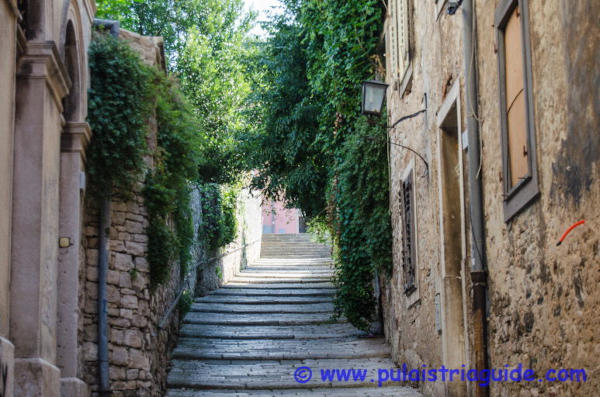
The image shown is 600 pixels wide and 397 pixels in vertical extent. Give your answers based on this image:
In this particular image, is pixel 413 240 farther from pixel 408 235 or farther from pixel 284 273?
pixel 284 273

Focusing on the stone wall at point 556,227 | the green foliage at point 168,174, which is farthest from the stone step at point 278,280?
the stone wall at point 556,227

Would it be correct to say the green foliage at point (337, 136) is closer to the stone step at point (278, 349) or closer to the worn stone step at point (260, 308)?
the stone step at point (278, 349)

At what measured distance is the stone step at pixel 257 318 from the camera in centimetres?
1406

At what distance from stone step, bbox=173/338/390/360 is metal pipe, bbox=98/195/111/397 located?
307 centimetres

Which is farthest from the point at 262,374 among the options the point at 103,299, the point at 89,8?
the point at 89,8

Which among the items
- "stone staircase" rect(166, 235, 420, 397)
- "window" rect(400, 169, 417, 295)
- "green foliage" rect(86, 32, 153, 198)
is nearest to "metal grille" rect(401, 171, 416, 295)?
"window" rect(400, 169, 417, 295)

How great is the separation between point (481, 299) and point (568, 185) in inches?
84.7

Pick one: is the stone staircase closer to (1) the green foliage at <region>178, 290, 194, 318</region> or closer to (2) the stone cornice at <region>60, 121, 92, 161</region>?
(1) the green foliage at <region>178, 290, 194, 318</region>

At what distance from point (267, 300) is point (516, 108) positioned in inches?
415

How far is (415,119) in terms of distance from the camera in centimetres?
983

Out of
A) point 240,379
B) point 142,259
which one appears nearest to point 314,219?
point 240,379

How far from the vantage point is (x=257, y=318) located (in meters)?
14.5

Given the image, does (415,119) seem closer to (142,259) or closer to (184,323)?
(142,259)

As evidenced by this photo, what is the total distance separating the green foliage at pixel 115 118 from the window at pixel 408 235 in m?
3.16
